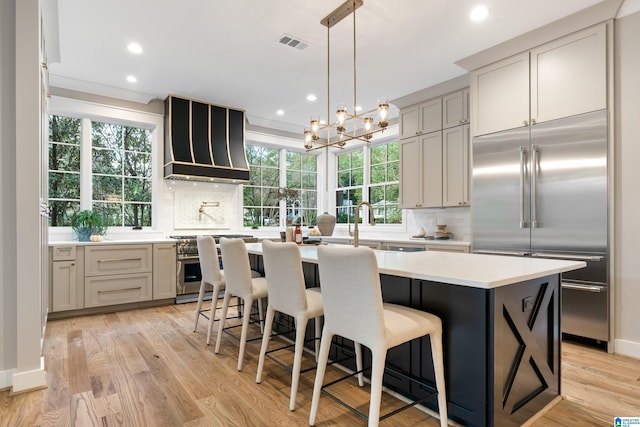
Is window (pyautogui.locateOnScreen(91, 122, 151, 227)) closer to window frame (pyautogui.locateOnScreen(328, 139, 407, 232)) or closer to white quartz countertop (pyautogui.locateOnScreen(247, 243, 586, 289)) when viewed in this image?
window frame (pyautogui.locateOnScreen(328, 139, 407, 232))

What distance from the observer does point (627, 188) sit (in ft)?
9.29

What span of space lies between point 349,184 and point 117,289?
13.2ft

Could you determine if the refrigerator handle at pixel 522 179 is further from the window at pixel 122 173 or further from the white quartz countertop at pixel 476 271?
the window at pixel 122 173

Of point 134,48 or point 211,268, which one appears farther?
point 134,48

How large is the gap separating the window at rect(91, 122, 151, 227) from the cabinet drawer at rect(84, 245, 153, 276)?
0.75 metres

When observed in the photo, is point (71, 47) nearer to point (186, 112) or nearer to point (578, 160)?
point (186, 112)

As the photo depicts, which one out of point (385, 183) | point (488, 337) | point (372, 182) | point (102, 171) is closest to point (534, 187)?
point (488, 337)

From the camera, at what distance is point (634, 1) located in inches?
109

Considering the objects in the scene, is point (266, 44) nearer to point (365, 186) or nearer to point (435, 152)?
point (435, 152)

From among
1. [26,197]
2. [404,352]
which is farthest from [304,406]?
[26,197]

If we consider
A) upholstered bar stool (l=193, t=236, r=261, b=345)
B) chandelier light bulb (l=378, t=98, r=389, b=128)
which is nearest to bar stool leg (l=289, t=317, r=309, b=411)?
upholstered bar stool (l=193, t=236, r=261, b=345)

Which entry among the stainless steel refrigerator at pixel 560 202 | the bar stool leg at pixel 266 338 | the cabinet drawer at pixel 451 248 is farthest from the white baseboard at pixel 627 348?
the bar stool leg at pixel 266 338

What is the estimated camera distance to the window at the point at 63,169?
4.45m

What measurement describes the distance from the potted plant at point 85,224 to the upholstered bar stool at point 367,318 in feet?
12.1
